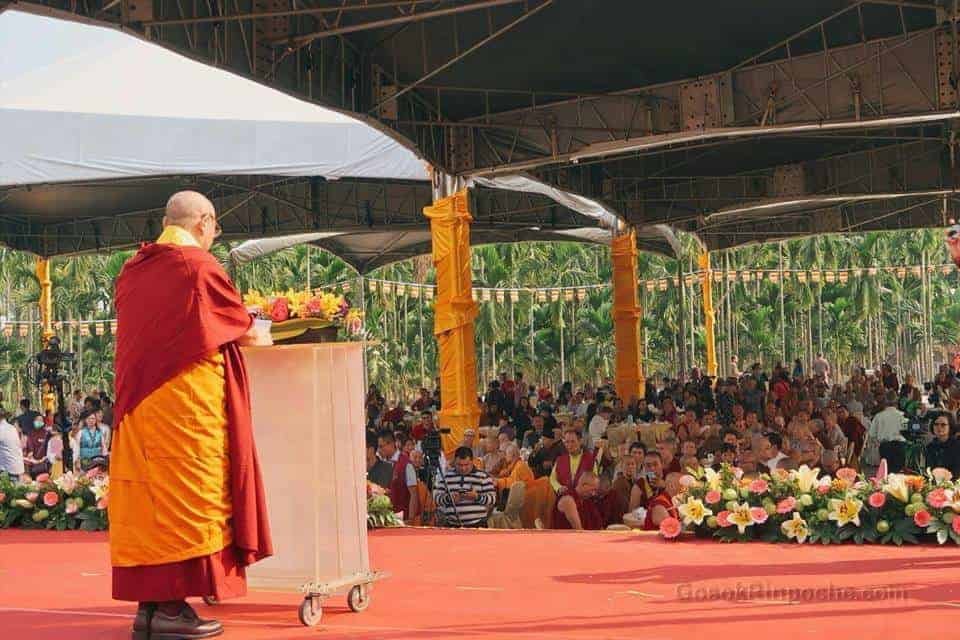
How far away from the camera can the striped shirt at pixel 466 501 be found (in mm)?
10867

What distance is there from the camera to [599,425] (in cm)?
1872

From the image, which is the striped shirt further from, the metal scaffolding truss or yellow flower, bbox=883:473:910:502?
the metal scaffolding truss

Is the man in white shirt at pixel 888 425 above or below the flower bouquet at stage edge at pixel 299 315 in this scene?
below

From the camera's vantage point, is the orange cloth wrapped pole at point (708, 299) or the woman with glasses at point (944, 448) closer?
the woman with glasses at point (944, 448)

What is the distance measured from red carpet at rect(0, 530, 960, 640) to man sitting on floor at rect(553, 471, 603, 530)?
150cm

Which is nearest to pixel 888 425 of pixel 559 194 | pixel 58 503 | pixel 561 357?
pixel 559 194

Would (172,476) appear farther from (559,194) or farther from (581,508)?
(559,194)

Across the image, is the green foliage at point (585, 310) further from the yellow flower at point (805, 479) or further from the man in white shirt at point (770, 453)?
the yellow flower at point (805, 479)

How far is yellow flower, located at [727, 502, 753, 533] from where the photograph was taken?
8406mm

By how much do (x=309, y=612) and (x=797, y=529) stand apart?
3.70 m

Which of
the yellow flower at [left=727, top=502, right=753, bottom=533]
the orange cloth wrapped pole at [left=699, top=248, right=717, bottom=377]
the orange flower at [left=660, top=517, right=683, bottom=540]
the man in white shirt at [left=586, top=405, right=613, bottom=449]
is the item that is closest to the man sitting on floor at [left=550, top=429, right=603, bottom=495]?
the orange flower at [left=660, top=517, right=683, bottom=540]

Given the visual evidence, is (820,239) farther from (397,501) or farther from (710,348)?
(397,501)

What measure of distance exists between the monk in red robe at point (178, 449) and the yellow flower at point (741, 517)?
3.87 metres

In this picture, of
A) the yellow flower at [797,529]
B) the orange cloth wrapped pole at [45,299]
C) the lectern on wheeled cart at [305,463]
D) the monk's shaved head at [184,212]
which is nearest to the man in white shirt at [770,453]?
the yellow flower at [797,529]
